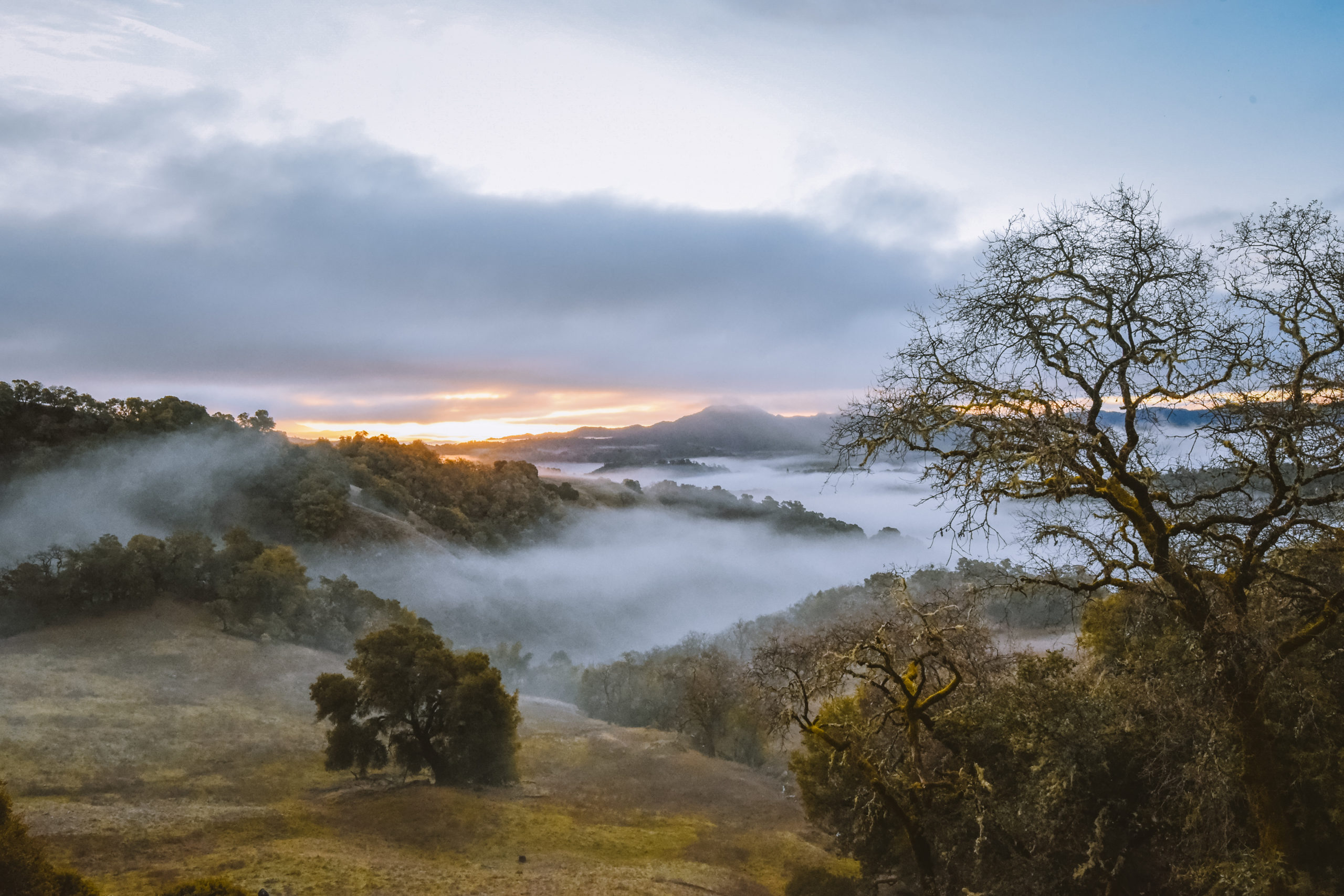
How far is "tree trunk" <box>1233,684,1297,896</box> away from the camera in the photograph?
6680 mm

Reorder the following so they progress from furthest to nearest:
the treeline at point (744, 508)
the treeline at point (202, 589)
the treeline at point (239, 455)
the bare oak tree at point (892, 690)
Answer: the treeline at point (744, 508), the treeline at point (239, 455), the treeline at point (202, 589), the bare oak tree at point (892, 690)

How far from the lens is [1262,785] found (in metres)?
6.82

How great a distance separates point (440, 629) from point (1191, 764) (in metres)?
58.2

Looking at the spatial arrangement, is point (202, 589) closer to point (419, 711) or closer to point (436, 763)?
point (419, 711)

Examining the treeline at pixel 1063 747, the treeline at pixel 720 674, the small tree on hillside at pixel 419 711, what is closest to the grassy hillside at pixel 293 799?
the small tree on hillside at pixel 419 711

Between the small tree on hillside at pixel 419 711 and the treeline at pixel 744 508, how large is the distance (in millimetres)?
91525

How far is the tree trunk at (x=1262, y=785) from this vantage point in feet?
21.9

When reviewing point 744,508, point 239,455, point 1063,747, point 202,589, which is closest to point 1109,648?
point 1063,747

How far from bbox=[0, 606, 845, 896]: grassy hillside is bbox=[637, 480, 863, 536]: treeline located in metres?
83.6

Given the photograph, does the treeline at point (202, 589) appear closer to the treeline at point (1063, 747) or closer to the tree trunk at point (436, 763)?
the tree trunk at point (436, 763)

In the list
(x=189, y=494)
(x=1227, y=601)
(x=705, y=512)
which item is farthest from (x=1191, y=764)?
(x=705, y=512)

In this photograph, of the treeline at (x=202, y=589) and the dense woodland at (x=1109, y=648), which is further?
the treeline at (x=202, y=589)

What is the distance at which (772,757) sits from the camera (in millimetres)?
31594

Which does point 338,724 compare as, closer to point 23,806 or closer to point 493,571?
point 23,806
